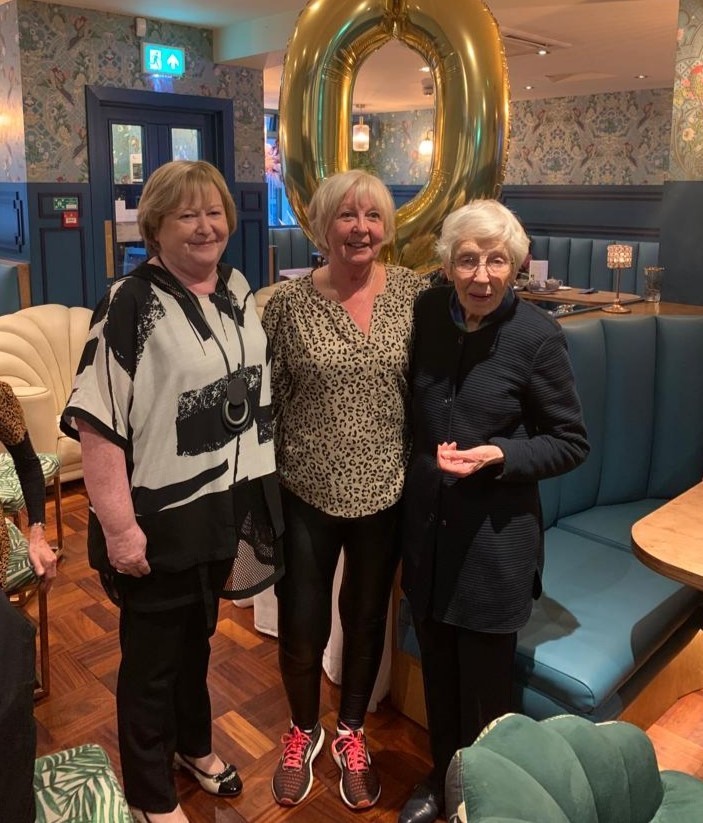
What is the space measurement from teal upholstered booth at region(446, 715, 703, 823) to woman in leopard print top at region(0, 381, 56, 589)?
1001 millimetres

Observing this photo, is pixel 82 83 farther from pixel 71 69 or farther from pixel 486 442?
pixel 486 442

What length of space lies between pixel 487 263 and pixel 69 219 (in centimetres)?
439

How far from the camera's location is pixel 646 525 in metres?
1.57

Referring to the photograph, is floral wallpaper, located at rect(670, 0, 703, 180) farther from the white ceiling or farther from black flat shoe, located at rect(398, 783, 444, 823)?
black flat shoe, located at rect(398, 783, 444, 823)

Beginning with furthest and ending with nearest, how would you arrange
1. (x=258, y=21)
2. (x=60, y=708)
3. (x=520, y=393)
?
1. (x=258, y=21)
2. (x=60, y=708)
3. (x=520, y=393)

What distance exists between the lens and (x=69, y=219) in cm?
516

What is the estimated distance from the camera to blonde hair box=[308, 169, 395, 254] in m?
1.50

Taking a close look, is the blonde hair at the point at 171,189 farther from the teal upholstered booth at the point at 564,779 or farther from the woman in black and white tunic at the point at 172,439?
the teal upholstered booth at the point at 564,779

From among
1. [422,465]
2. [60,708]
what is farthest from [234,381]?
[60,708]

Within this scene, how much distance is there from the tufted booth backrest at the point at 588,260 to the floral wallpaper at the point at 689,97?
14.4ft

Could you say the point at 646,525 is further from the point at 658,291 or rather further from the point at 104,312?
the point at 658,291

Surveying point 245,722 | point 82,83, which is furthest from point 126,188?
point 245,722

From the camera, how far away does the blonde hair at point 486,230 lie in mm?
1415

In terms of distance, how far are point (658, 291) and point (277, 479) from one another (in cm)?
209
